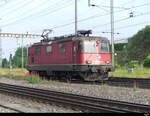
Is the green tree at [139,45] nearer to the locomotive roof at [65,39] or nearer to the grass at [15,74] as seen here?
the grass at [15,74]

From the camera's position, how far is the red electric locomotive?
21.8m

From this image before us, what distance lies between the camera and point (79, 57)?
71.4ft

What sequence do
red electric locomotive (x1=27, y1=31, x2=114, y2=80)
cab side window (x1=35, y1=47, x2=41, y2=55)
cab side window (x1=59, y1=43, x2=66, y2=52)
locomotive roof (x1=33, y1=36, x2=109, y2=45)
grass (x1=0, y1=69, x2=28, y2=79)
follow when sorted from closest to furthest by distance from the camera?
red electric locomotive (x1=27, y1=31, x2=114, y2=80) < locomotive roof (x1=33, y1=36, x2=109, y2=45) < cab side window (x1=59, y1=43, x2=66, y2=52) < cab side window (x1=35, y1=47, x2=41, y2=55) < grass (x1=0, y1=69, x2=28, y2=79)

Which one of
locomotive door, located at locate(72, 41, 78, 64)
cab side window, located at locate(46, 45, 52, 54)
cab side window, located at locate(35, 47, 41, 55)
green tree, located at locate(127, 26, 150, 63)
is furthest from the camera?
green tree, located at locate(127, 26, 150, 63)

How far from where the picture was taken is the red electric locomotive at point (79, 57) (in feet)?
71.6

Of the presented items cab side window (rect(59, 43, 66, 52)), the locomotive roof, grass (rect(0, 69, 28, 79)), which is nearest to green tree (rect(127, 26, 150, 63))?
grass (rect(0, 69, 28, 79))

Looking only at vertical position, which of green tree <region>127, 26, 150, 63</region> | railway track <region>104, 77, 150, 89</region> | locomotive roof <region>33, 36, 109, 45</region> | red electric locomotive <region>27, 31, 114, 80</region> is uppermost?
green tree <region>127, 26, 150, 63</region>

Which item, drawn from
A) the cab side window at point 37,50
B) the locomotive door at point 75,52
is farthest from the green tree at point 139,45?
the locomotive door at point 75,52

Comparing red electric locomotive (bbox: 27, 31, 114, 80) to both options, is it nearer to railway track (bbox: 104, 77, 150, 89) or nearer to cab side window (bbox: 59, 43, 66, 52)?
cab side window (bbox: 59, 43, 66, 52)

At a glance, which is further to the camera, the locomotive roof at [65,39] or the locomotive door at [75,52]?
the locomotive roof at [65,39]

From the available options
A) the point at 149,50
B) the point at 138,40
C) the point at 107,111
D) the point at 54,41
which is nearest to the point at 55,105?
the point at 107,111

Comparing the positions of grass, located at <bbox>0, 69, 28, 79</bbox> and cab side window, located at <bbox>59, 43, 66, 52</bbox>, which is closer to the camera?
cab side window, located at <bbox>59, 43, 66, 52</bbox>

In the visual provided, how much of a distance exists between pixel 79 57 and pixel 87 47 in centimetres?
98

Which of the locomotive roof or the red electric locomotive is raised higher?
the locomotive roof
